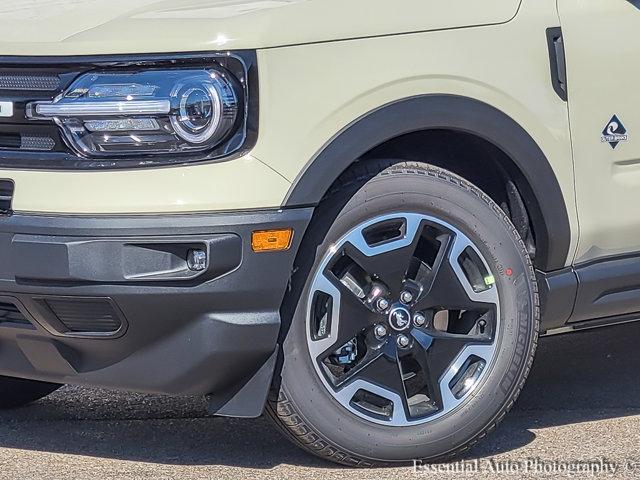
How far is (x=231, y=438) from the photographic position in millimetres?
4293

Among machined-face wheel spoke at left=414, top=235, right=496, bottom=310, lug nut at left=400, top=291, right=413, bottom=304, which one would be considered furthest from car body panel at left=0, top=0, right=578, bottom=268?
lug nut at left=400, top=291, right=413, bottom=304

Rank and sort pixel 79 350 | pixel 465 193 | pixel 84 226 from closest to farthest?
pixel 84 226, pixel 79 350, pixel 465 193

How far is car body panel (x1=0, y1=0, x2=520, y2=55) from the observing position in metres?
3.44

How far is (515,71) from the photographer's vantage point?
12.6 ft

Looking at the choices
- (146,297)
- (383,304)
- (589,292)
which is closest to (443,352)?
(383,304)

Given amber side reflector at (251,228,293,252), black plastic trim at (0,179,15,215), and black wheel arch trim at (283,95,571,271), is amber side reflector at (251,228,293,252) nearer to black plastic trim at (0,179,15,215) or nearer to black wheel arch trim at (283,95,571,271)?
black wheel arch trim at (283,95,571,271)

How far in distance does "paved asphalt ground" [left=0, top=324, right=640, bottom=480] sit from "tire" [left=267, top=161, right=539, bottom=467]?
5.0 inches

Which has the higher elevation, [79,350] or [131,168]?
[131,168]

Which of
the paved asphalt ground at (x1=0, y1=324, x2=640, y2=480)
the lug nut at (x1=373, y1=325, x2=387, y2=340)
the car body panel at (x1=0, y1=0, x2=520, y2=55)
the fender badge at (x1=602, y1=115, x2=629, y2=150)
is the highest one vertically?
the car body panel at (x1=0, y1=0, x2=520, y2=55)

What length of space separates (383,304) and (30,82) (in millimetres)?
1134

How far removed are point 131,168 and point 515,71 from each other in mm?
1143

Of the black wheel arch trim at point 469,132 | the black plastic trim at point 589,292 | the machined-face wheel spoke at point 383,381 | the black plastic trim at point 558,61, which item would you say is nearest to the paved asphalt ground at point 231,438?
the machined-face wheel spoke at point 383,381

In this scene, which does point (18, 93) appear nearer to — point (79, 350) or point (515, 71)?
point (79, 350)

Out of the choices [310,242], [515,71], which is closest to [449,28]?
[515,71]
